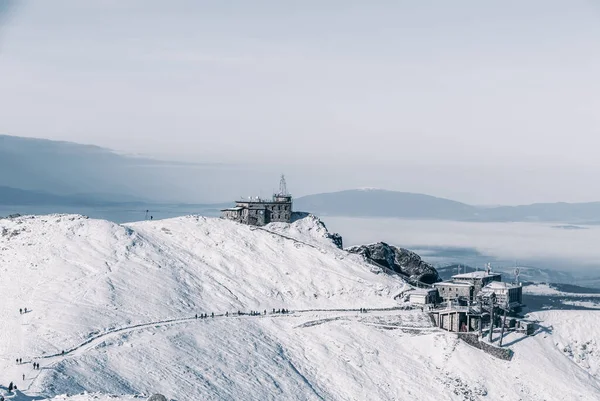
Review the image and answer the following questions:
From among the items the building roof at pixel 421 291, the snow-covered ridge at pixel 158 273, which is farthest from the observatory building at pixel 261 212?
the building roof at pixel 421 291

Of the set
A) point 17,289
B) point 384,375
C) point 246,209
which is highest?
point 246,209

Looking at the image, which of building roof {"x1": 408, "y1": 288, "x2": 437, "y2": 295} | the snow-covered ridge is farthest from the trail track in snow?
building roof {"x1": 408, "y1": 288, "x2": 437, "y2": 295}

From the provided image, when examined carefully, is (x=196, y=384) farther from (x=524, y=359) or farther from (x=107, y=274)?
(x=524, y=359)

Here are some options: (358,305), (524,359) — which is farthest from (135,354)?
(524,359)

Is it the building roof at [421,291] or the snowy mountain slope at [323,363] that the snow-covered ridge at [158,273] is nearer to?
the building roof at [421,291]

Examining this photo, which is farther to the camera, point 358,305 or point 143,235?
point 143,235

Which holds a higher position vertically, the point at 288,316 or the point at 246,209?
the point at 246,209

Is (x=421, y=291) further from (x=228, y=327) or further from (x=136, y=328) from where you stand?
(x=136, y=328)

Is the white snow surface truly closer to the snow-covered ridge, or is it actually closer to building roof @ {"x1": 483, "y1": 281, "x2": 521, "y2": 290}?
the snow-covered ridge
